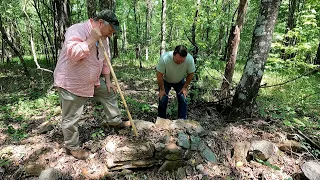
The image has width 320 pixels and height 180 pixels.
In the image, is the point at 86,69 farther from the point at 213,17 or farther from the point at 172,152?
the point at 213,17

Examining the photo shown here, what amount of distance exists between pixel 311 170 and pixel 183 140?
73.4 inches

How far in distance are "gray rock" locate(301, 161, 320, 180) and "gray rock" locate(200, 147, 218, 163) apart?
4.11ft

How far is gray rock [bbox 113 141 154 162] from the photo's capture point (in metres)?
3.17

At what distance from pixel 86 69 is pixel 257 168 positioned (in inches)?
117

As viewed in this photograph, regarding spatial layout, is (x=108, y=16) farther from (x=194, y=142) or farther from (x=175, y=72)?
(x=194, y=142)

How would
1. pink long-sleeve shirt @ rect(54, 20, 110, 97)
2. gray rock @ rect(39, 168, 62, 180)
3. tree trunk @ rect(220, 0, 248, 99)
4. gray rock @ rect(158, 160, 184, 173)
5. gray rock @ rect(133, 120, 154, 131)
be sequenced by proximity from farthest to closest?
tree trunk @ rect(220, 0, 248, 99)
gray rock @ rect(133, 120, 154, 131)
gray rock @ rect(158, 160, 184, 173)
gray rock @ rect(39, 168, 62, 180)
pink long-sleeve shirt @ rect(54, 20, 110, 97)

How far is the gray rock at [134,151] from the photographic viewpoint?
125 inches

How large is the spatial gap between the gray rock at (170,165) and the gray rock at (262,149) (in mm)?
1188

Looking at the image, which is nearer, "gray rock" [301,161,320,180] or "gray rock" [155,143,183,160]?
"gray rock" [301,161,320,180]

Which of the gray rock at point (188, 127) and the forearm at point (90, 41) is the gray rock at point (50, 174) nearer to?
the forearm at point (90, 41)

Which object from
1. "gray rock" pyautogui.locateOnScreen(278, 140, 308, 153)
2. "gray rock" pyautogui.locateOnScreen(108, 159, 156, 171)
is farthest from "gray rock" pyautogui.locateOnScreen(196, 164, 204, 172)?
"gray rock" pyautogui.locateOnScreen(278, 140, 308, 153)

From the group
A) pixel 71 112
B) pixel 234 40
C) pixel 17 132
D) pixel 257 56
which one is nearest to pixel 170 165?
pixel 71 112

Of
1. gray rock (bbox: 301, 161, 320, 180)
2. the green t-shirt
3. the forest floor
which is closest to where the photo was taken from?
gray rock (bbox: 301, 161, 320, 180)

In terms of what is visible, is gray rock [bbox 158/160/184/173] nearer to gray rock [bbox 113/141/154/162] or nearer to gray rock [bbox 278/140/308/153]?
gray rock [bbox 113/141/154/162]
